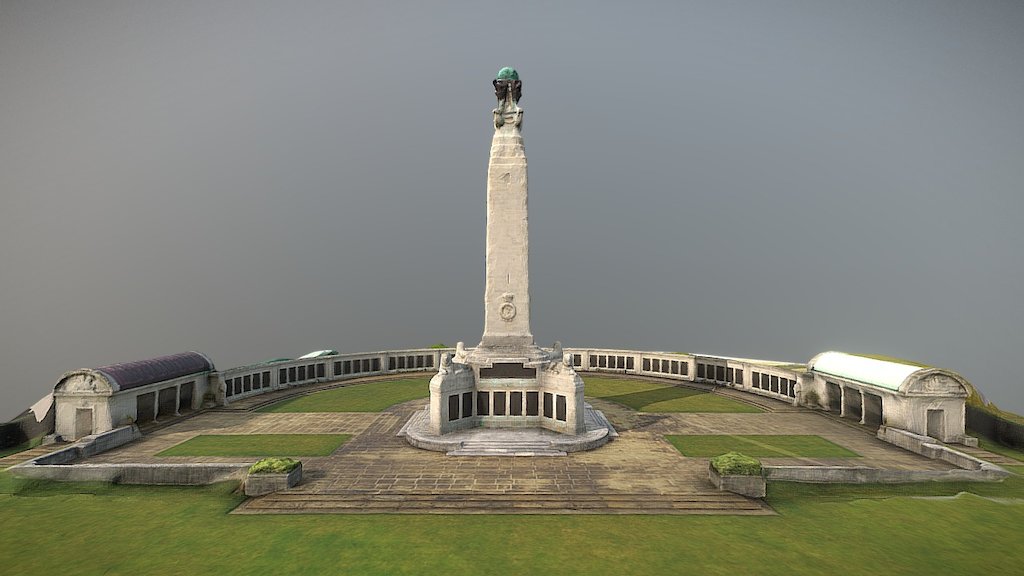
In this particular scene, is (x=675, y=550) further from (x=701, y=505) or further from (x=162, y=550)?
(x=162, y=550)

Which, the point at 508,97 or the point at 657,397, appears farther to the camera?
the point at 657,397

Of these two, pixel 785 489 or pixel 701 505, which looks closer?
pixel 701 505

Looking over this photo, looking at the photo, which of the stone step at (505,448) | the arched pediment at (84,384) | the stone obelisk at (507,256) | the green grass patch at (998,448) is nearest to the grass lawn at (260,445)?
the arched pediment at (84,384)

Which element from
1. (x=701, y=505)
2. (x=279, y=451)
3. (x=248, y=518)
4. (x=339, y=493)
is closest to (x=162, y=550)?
(x=248, y=518)

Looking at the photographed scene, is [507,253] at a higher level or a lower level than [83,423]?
higher

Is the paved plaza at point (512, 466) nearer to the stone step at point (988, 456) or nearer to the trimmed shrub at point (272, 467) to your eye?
the trimmed shrub at point (272, 467)

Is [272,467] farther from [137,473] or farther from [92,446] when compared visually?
[92,446]

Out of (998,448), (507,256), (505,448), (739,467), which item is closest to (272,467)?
(505,448)

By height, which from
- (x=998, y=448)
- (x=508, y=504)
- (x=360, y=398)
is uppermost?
(x=508, y=504)
